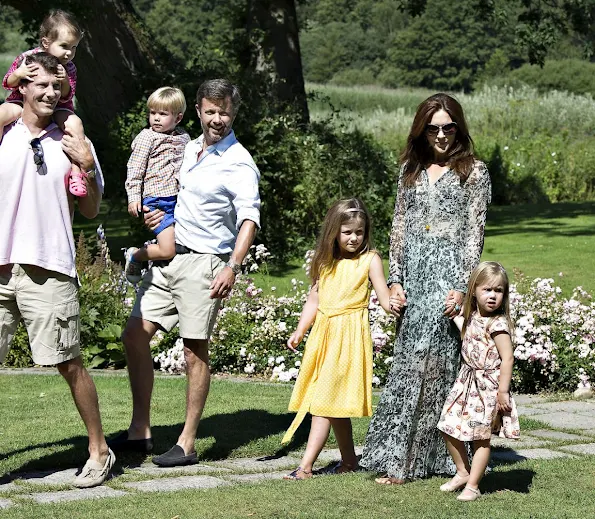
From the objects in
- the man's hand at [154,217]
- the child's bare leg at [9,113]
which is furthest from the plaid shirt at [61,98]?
the man's hand at [154,217]

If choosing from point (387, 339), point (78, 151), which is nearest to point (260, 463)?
point (78, 151)

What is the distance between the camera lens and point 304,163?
14.6 metres

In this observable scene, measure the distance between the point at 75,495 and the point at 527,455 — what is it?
2.47 meters

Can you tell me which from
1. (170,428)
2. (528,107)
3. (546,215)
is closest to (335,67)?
(528,107)

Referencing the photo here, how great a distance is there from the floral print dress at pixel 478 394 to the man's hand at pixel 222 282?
3.96 ft

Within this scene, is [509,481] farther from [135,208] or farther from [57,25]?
[57,25]

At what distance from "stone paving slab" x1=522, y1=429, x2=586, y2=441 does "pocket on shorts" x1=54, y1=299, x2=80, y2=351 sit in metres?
2.93

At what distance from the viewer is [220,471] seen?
5469 millimetres

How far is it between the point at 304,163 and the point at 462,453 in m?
9.82

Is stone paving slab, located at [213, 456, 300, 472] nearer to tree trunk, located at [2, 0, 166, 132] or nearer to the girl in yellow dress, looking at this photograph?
the girl in yellow dress

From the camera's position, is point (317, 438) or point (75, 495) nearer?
point (75, 495)

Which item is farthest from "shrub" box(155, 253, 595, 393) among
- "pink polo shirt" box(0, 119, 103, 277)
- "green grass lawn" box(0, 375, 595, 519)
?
"pink polo shirt" box(0, 119, 103, 277)

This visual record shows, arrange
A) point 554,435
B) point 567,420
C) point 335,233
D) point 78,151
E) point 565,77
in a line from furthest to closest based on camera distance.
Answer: point 565,77, point 567,420, point 554,435, point 335,233, point 78,151

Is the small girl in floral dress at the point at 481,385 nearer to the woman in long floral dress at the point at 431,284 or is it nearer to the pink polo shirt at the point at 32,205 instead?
the woman in long floral dress at the point at 431,284
